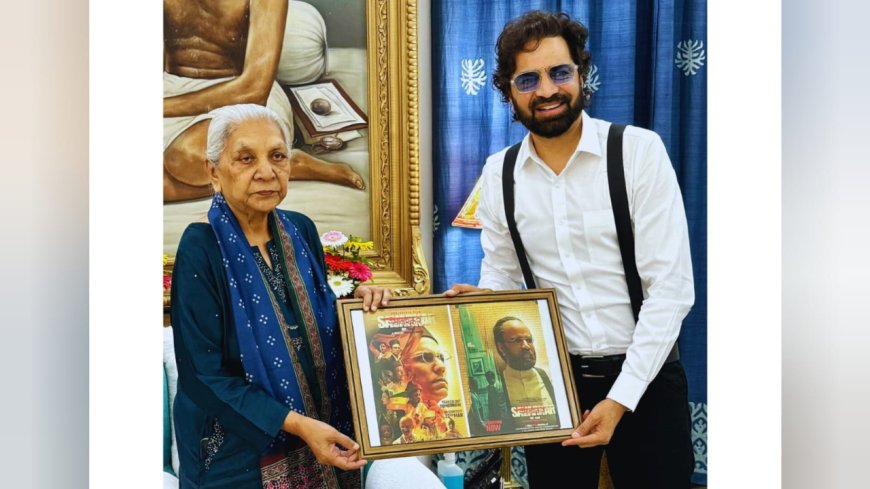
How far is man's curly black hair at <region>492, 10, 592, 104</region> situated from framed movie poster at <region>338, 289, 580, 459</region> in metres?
0.52

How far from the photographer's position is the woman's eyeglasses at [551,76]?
5.69 ft

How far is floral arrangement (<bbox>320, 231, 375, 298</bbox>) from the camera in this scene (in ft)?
5.91


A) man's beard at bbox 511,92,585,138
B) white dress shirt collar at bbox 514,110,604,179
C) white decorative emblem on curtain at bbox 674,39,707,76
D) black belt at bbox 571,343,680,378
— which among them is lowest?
black belt at bbox 571,343,680,378

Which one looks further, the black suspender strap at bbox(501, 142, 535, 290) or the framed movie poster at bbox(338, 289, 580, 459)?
the black suspender strap at bbox(501, 142, 535, 290)

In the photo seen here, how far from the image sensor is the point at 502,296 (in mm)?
1699

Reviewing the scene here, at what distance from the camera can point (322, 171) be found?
1889 mm

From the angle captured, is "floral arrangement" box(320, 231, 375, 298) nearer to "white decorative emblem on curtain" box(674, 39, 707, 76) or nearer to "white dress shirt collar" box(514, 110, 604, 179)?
"white dress shirt collar" box(514, 110, 604, 179)
